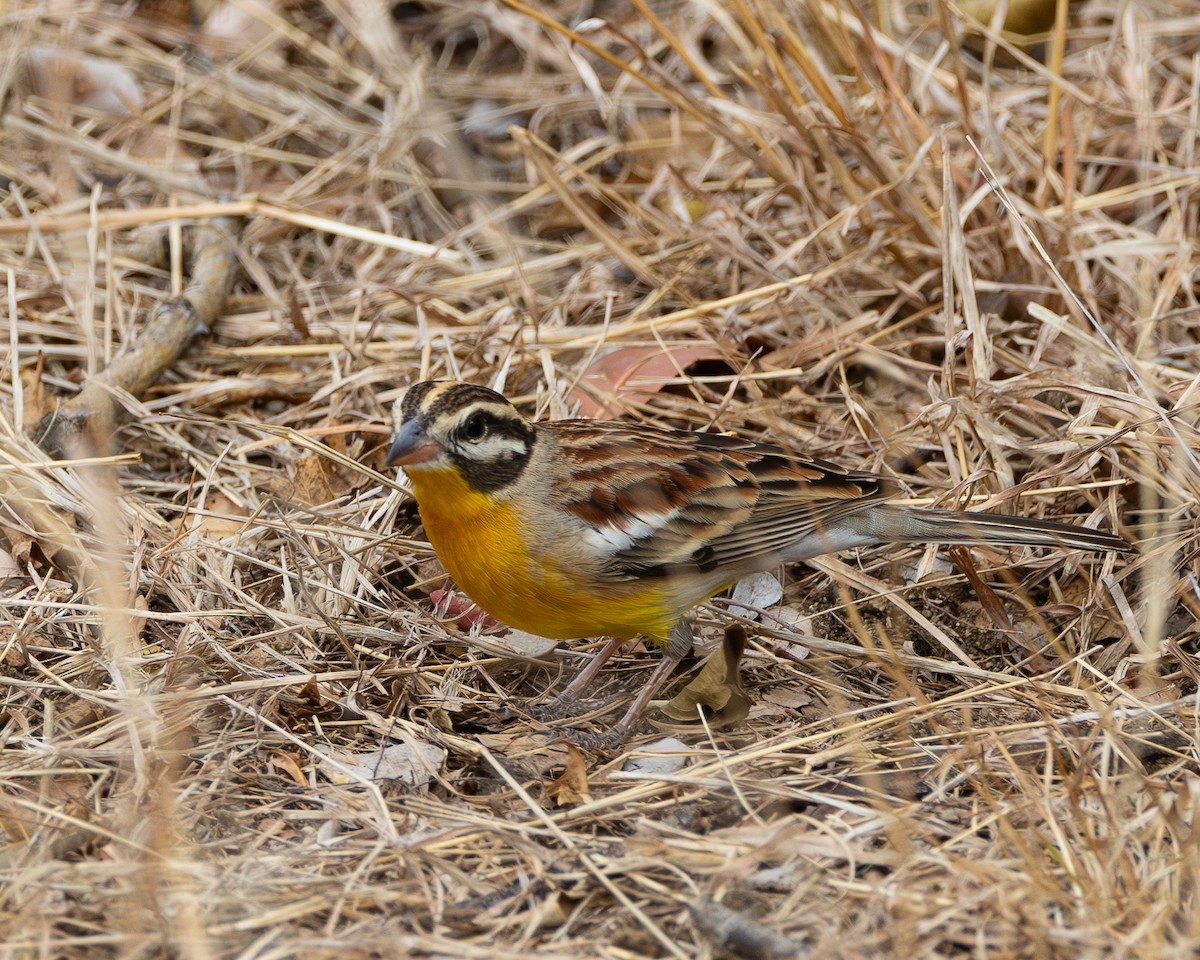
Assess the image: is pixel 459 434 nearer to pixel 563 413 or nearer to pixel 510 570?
pixel 510 570

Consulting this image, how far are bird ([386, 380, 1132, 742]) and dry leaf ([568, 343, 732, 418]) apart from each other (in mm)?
891

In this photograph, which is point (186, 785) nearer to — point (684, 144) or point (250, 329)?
point (250, 329)

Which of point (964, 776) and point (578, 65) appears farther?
point (578, 65)

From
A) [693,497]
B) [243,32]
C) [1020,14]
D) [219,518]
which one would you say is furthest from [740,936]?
[243,32]

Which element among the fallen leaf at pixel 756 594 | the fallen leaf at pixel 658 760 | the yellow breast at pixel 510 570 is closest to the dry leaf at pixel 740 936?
the fallen leaf at pixel 658 760

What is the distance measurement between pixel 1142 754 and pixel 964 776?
62 cm

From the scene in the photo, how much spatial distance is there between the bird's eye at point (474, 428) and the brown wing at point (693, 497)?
408mm

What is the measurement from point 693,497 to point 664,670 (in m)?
0.66

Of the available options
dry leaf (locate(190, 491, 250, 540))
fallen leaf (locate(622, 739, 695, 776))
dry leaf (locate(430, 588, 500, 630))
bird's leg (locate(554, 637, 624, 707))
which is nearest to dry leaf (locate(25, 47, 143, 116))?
dry leaf (locate(190, 491, 250, 540))

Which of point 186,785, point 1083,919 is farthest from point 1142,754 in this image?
point 186,785

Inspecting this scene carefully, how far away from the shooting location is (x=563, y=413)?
244 inches

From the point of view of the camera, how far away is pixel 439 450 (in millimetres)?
4484

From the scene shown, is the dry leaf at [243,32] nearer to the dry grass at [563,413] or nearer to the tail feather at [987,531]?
the dry grass at [563,413]

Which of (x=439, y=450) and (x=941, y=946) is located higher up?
(x=439, y=450)
